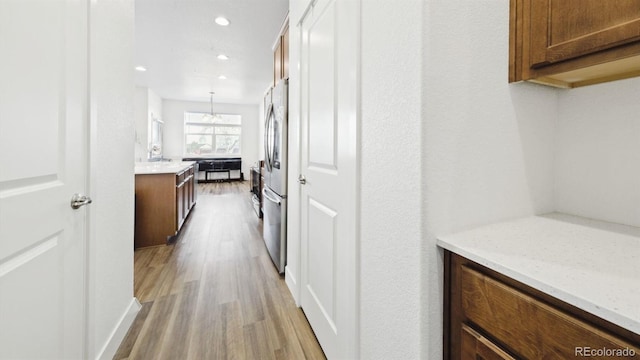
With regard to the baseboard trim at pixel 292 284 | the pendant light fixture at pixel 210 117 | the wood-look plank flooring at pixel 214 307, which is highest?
the pendant light fixture at pixel 210 117

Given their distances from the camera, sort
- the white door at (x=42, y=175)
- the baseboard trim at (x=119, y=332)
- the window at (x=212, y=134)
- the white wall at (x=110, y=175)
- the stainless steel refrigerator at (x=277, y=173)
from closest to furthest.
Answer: the white door at (x=42, y=175), the white wall at (x=110, y=175), the baseboard trim at (x=119, y=332), the stainless steel refrigerator at (x=277, y=173), the window at (x=212, y=134)

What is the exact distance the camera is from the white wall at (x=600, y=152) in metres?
0.92

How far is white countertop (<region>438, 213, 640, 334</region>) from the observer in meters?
0.50

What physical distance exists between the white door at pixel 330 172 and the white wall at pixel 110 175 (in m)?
1.05

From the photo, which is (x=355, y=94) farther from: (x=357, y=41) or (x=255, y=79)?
(x=255, y=79)

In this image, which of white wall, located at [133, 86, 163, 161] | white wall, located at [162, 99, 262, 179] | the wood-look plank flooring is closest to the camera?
the wood-look plank flooring

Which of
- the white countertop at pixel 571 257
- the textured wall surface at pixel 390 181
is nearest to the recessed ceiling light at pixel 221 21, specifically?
the textured wall surface at pixel 390 181

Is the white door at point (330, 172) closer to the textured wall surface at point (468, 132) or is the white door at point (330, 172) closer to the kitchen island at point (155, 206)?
the textured wall surface at point (468, 132)

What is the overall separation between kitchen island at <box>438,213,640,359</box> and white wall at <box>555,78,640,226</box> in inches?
4.0

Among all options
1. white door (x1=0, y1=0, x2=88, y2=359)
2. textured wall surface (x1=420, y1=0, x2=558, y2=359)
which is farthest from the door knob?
textured wall surface (x1=420, y1=0, x2=558, y2=359)

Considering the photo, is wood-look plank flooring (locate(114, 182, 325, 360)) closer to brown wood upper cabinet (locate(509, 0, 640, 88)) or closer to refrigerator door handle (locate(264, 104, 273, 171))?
refrigerator door handle (locate(264, 104, 273, 171))

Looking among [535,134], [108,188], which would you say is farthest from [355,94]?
[108,188]

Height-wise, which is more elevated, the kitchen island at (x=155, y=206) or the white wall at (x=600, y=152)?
the white wall at (x=600, y=152)

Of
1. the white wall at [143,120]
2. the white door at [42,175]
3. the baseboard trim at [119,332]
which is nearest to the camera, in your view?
the white door at [42,175]
